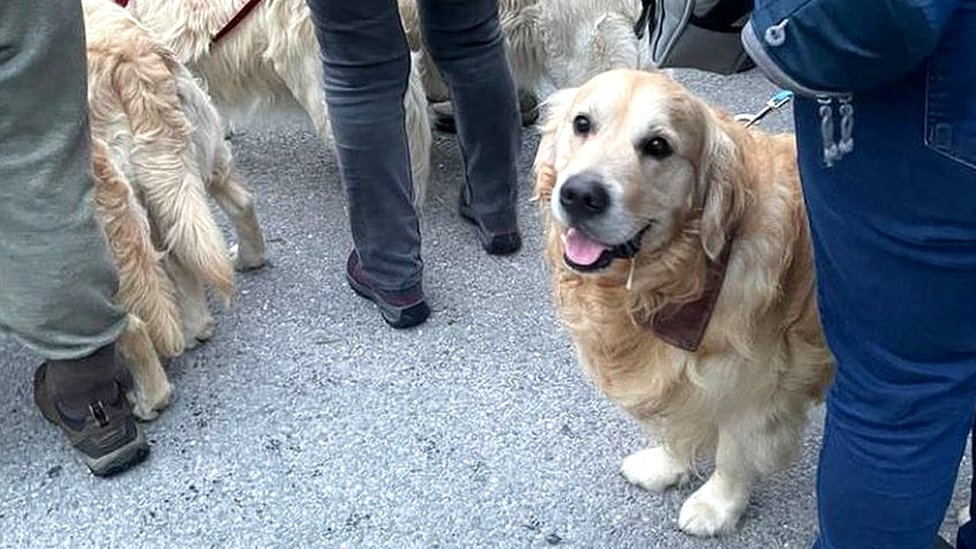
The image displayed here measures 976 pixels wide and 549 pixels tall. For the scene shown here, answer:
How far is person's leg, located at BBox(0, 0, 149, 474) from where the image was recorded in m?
2.18

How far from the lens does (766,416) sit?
2242 mm

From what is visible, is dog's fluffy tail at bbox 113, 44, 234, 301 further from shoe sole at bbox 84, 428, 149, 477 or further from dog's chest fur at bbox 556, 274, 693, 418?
dog's chest fur at bbox 556, 274, 693, 418

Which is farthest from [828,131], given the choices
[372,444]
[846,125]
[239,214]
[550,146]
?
[239,214]

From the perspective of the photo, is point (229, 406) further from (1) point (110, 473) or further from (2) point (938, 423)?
(2) point (938, 423)

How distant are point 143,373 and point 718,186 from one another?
148 centimetres

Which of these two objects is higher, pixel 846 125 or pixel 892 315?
pixel 846 125

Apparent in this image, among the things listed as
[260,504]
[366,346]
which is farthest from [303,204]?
[260,504]

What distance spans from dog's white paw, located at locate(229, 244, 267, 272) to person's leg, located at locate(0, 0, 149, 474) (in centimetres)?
74

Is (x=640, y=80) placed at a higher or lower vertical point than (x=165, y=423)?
higher

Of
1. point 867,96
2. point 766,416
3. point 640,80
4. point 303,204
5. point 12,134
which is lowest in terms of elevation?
point 303,204

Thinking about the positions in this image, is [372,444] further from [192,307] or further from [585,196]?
[585,196]

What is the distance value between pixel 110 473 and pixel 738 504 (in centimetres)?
137

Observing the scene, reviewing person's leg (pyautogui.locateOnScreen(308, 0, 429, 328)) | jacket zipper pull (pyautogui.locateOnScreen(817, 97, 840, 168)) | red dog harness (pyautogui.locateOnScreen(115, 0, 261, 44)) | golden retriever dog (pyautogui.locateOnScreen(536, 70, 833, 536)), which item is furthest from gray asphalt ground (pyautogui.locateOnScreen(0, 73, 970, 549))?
jacket zipper pull (pyautogui.locateOnScreen(817, 97, 840, 168))

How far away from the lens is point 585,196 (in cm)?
194
